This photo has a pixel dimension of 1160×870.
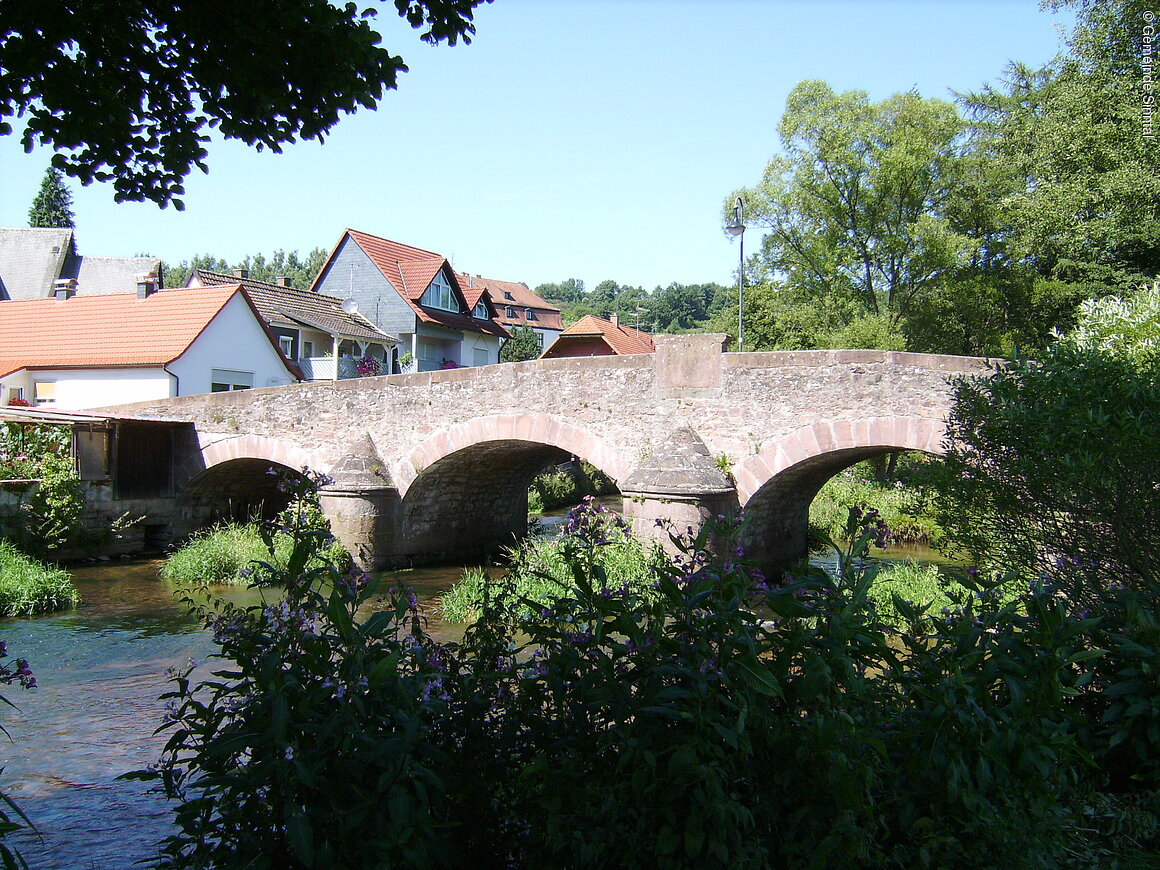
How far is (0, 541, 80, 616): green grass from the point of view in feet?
34.1

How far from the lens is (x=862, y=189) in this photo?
2522 cm

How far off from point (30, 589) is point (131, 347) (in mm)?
12170

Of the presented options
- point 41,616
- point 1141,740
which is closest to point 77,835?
point 1141,740

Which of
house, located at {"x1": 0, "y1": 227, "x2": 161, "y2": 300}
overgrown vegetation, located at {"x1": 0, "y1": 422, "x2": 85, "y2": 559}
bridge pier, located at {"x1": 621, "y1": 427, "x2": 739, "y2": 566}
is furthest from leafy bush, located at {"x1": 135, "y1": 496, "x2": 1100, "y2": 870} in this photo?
house, located at {"x1": 0, "y1": 227, "x2": 161, "y2": 300}

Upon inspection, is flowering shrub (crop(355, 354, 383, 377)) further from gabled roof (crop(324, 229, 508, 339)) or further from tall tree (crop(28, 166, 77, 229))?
tall tree (crop(28, 166, 77, 229))

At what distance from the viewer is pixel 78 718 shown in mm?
6852

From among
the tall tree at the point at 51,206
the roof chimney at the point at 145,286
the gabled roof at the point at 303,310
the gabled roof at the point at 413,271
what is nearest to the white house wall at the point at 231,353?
the roof chimney at the point at 145,286

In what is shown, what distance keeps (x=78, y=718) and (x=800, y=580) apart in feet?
20.6

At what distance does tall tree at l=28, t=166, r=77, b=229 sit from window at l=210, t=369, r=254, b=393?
25.6 meters

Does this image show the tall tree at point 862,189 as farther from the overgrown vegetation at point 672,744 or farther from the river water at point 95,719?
the overgrown vegetation at point 672,744

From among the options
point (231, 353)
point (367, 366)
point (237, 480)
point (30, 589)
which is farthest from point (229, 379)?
point (30, 589)

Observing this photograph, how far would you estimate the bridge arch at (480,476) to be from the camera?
39.5 ft

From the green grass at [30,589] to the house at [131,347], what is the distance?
10.0 metres

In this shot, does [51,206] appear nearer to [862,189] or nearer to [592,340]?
[592,340]
